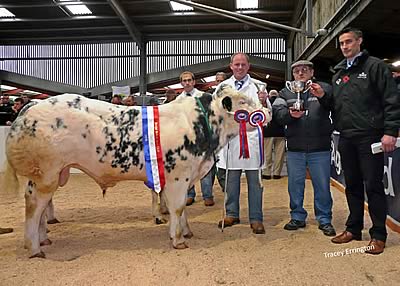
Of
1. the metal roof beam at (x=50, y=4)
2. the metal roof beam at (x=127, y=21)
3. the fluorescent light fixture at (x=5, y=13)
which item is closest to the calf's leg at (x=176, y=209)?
the metal roof beam at (x=127, y=21)

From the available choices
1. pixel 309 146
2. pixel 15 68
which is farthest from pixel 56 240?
pixel 15 68

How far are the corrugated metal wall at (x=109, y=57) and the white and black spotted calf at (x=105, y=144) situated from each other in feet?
43.4

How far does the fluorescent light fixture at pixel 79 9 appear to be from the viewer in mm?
13524

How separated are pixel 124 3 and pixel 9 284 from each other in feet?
37.8

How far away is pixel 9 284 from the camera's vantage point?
3.09 meters

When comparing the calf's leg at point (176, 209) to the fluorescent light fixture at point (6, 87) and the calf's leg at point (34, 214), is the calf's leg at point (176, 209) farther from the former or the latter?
the fluorescent light fixture at point (6, 87)

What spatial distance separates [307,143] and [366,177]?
0.86 m

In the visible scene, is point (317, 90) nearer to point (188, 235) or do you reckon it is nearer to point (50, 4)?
point (188, 235)

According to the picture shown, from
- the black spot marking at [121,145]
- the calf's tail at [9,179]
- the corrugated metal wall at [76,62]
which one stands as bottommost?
the calf's tail at [9,179]

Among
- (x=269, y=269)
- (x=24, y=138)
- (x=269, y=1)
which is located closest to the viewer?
(x=269, y=269)

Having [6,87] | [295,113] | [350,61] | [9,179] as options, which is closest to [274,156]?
[295,113]

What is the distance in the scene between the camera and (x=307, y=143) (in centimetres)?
451

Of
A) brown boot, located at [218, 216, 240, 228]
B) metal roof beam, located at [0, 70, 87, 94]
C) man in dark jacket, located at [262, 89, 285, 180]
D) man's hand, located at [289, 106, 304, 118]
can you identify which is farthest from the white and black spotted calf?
metal roof beam, located at [0, 70, 87, 94]

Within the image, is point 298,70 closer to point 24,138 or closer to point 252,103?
point 252,103
